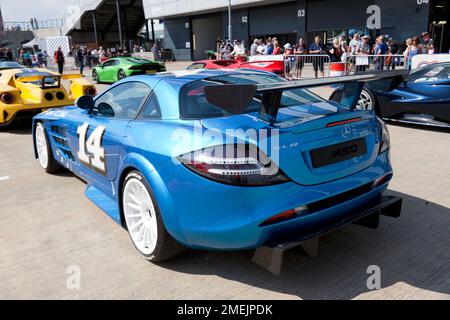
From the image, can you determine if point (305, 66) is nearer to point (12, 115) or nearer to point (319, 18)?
point (319, 18)

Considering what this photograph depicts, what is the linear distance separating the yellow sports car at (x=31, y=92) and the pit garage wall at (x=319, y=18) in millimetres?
17060

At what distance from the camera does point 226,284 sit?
2854 mm

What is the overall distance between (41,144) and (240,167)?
3.97 m

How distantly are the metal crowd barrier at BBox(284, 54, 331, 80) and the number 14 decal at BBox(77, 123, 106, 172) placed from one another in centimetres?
1241

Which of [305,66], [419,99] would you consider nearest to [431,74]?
[419,99]

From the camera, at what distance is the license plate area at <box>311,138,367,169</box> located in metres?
2.67

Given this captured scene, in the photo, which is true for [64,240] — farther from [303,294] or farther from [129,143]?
[303,294]

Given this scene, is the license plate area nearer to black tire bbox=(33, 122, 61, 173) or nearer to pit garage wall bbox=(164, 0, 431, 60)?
black tire bbox=(33, 122, 61, 173)

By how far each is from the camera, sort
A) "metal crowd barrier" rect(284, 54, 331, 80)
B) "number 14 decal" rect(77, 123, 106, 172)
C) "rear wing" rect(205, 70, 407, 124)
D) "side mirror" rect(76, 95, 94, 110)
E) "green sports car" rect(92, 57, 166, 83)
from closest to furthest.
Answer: "rear wing" rect(205, 70, 407, 124) → "number 14 decal" rect(77, 123, 106, 172) → "side mirror" rect(76, 95, 94, 110) → "metal crowd barrier" rect(284, 54, 331, 80) → "green sports car" rect(92, 57, 166, 83)

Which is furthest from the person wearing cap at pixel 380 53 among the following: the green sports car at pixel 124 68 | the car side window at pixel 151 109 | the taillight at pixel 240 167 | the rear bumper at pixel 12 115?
the taillight at pixel 240 167

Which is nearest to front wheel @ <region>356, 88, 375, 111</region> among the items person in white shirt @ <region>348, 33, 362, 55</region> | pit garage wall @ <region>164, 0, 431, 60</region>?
person in white shirt @ <region>348, 33, 362, 55</region>

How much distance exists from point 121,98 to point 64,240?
55.0 inches

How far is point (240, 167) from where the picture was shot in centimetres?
249
